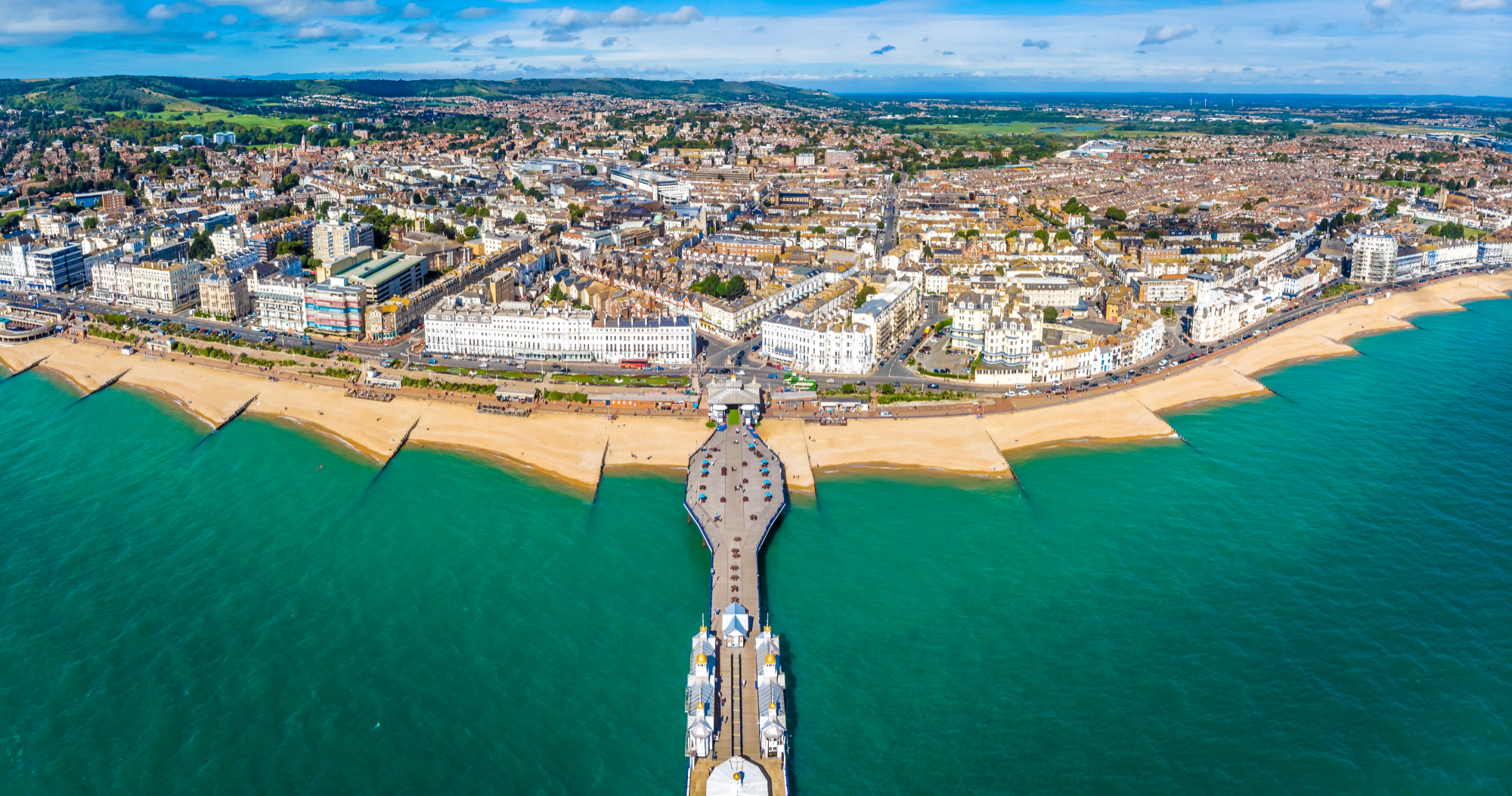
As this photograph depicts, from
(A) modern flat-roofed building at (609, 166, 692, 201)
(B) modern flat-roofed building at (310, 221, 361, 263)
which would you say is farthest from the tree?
(A) modern flat-roofed building at (609, 166, 692, 201)

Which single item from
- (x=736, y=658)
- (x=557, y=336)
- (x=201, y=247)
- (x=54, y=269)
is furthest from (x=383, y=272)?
(x=736, y=658)

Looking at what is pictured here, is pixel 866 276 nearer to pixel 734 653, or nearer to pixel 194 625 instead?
pixel 734 653

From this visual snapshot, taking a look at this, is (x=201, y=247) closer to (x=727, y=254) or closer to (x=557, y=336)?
(x=557, y=336)

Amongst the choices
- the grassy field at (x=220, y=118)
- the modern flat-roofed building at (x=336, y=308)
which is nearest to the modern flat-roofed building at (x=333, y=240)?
the modern flat-roofed building at (x=336, y=308)

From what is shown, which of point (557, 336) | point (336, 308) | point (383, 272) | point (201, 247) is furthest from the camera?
point (201, 247)

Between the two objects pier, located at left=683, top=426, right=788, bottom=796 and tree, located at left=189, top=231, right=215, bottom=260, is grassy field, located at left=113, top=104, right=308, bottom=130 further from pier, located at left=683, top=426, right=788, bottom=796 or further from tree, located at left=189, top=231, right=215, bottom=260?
pier, located at left=683, top=426, right=788, bottom=796
